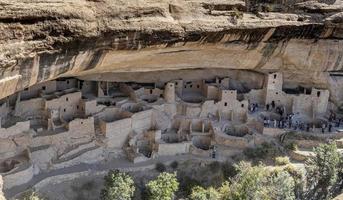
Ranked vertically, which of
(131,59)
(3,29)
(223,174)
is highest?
(3,29)

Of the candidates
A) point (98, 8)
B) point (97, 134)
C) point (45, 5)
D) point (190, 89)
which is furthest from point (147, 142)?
point (45, 5)

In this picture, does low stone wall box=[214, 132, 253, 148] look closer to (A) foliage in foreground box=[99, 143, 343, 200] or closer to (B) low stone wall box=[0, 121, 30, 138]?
(A) foliage in foreground box=[99, 143, 343, 200]

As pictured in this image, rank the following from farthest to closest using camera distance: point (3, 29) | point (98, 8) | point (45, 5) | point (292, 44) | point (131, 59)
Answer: point (292, 44) → point (131, 59) → point (98, 8) → point (45, 5) → point (3, 29)

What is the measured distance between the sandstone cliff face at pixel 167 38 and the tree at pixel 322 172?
3451 mm

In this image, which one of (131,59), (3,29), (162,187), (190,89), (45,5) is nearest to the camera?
(3,29)

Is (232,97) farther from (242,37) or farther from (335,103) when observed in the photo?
(335,103)

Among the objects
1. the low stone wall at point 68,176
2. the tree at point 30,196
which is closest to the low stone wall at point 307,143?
the low stone wall at point 68,176

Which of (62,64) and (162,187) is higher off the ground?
(62,64)

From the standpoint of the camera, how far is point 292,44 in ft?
55.0

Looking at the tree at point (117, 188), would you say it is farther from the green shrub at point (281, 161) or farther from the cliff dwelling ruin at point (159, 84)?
the green shrub at point (281, 161)

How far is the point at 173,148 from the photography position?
51.9 feet

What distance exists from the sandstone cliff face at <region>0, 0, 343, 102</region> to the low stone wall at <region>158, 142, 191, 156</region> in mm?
2298

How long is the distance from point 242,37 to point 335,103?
5074 mm

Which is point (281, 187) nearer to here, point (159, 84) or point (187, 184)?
point (187, 184)
